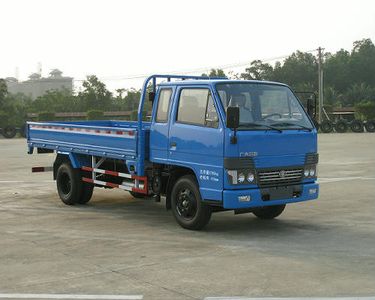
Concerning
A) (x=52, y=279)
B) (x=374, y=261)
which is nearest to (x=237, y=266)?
(x=374, y=261)

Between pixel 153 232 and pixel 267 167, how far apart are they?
1.92 m

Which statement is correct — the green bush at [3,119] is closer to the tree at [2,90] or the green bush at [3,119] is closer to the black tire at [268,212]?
the tree at [2,90]

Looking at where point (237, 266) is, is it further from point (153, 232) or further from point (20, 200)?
point (20, 200)

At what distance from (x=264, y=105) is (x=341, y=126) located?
3714cm

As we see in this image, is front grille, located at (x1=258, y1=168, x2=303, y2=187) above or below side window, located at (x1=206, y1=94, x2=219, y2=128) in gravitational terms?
below

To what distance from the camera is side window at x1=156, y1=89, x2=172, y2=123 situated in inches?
340

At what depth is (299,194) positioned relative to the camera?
27.0ft

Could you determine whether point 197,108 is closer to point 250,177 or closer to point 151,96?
point 151,96

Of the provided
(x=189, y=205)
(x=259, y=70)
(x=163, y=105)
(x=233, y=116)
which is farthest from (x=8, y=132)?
(x=259, y=70)

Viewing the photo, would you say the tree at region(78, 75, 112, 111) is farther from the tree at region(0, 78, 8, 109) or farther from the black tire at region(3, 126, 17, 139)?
the black tire at region(3, 126, 17, 139)

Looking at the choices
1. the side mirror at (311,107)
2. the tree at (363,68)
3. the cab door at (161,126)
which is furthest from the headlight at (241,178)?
the tree at (363,68)

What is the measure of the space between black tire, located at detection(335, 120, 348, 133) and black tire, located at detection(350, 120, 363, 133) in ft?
1.89

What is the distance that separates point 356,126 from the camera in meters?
42.8

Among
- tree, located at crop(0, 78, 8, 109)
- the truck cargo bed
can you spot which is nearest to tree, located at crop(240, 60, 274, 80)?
tree, located at crop(0, 78, 8, 109)
